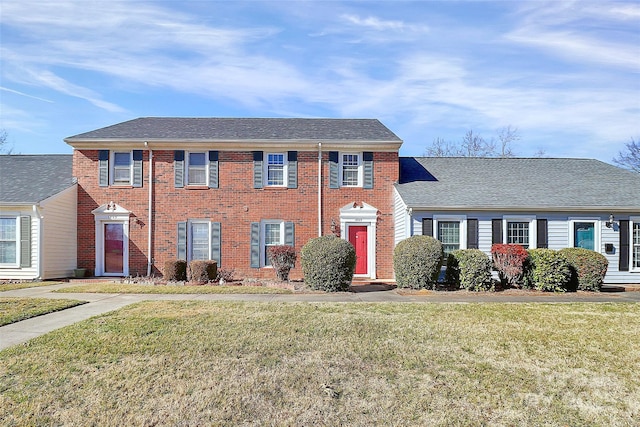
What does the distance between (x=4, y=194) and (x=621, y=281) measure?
72.0ft

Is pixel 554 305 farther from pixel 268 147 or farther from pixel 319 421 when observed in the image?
pixel 268 147

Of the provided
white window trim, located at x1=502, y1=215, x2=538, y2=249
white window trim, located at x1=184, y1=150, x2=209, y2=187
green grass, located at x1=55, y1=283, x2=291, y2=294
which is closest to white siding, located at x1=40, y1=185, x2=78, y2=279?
green grass, located at x1=55, y1=283, x2=291, y2=294

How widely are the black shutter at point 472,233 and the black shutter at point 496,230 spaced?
0.56 meters

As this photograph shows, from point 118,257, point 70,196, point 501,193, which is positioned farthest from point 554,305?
point 70,196

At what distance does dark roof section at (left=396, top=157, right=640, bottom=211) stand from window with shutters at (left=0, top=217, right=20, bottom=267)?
13.6m

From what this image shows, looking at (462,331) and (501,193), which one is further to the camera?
(501,193)

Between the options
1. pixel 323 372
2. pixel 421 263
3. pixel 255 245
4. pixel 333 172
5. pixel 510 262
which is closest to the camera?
pixel 323 372

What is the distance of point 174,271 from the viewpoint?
52.6ft

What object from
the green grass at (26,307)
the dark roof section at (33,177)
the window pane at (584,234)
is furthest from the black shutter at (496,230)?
the dark roof section at (33,177)

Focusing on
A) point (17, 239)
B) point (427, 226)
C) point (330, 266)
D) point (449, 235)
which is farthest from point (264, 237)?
point (17, 239)

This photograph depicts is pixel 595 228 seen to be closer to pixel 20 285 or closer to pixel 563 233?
pixel 563 233

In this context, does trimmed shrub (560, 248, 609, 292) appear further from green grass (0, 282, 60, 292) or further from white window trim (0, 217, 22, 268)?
white window trim (0, 217, 22, 268)

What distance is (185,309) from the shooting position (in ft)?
32.3

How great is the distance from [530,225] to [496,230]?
1.24 metres
